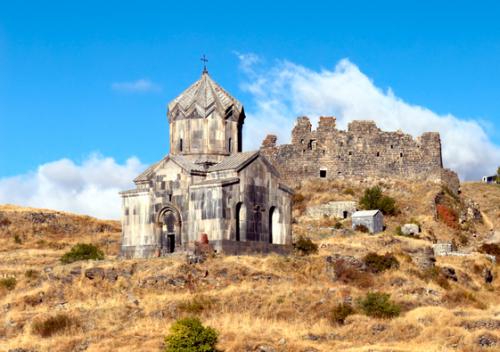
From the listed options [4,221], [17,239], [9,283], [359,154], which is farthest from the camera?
[359,154]

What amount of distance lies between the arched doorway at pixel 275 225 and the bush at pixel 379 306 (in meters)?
8.10

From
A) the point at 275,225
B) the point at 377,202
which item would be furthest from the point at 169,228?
the point at 377,202

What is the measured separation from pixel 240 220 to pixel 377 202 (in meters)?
19.2

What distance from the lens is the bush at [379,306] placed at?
26.4 meters

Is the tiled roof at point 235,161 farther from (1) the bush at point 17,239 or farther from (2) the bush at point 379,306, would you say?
(1) the bush at point 17,239

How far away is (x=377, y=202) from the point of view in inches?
1972

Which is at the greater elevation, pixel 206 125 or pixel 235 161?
pixel 206 125

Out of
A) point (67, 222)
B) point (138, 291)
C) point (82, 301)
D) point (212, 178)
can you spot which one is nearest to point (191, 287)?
point (138, 291)

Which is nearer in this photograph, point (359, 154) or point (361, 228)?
point (361, 228)

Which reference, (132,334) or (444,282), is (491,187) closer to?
(444,282)

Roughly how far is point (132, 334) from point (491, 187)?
47009 millimetres

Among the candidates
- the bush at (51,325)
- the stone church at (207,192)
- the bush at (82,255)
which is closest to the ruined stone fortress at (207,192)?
the stone church at (207,192)

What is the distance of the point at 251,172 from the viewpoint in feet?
110

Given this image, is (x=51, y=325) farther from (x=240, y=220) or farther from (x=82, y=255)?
(x=82, y=255)
